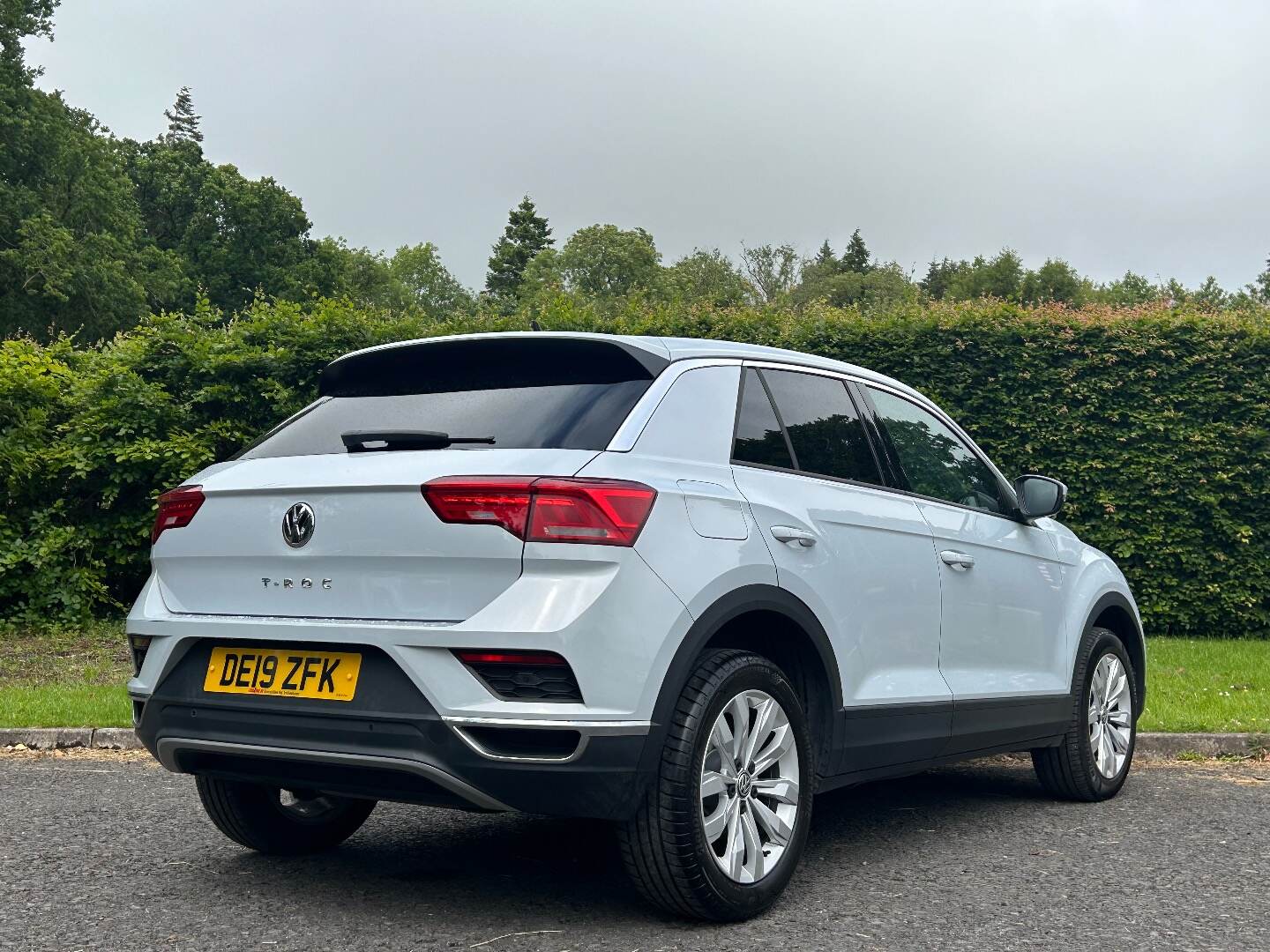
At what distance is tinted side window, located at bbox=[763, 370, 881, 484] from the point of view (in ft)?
15.9

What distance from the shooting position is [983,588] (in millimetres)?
5578

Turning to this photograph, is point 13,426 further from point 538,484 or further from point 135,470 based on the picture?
point 538,484

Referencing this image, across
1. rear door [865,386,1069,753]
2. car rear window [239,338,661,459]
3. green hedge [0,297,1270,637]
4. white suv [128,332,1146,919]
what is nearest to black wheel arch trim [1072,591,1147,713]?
rear door [865,386,1069,753]

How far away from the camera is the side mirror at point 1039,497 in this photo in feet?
19.8

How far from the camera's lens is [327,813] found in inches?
205

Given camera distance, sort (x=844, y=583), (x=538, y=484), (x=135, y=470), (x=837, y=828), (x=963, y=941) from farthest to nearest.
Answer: (x=135, y=470) → (x=837, y=828) → (x=844, y=583) → (x=963, y=941) → (x=538, y=484)

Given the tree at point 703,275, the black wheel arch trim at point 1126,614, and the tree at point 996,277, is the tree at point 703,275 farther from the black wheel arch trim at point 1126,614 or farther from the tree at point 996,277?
the black wheel arch trim at point 1126,614

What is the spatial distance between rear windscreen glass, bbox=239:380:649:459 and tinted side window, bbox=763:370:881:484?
819mm

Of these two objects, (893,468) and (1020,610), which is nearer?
(893,468)

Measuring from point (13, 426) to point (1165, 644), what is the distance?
11.1 m

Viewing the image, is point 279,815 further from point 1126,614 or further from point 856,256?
point 856,256

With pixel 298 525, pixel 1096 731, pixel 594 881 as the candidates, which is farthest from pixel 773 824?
pixel 1096 731

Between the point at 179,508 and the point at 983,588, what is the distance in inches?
125

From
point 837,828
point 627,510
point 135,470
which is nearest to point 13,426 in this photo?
point 135,470
